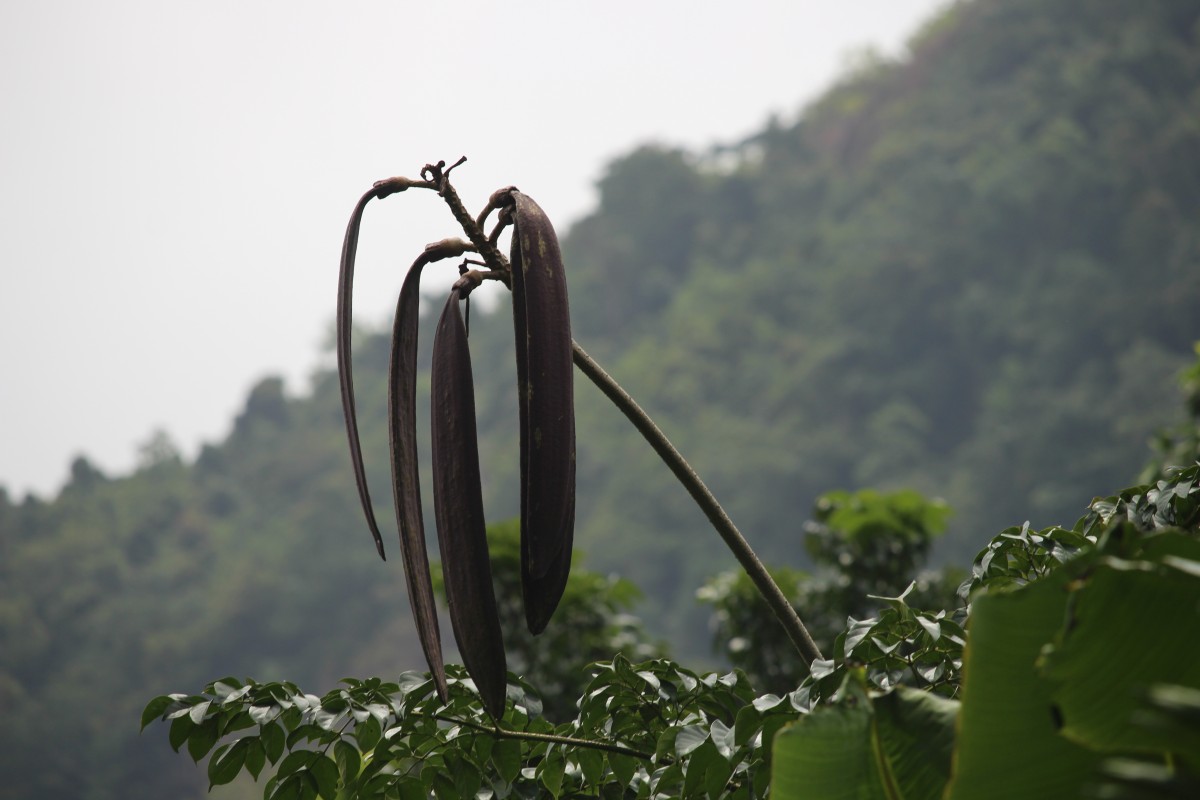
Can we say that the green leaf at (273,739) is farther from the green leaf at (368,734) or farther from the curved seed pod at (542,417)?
the curved seed pod at (542,417)

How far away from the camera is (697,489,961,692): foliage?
352 cm

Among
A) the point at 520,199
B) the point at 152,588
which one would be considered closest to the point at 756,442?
the point at 152,588

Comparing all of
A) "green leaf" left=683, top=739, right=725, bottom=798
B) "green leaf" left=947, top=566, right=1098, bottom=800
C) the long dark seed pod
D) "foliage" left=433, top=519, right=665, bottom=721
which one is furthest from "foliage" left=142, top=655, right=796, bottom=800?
"foliage" left=433, top=519, right=665, bottom=721

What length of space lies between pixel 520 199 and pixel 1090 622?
59 cm

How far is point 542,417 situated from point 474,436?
0.07 m

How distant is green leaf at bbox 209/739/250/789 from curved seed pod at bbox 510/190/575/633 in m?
0.47

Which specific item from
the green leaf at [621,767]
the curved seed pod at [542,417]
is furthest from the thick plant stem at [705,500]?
the green leaf at [621,767]

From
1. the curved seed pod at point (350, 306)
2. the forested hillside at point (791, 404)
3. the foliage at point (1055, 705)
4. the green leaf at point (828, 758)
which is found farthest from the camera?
the forested hillside at point (791, 404)

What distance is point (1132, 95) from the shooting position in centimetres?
3172

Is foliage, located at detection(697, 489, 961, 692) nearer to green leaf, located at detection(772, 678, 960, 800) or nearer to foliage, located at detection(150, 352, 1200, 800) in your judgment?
foliage, located at detection(150, 352, 1200, 800)

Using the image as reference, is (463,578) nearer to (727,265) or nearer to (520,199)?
(520,199)

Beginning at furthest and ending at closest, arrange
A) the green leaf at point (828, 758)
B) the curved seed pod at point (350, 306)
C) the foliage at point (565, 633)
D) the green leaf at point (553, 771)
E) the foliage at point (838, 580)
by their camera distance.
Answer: the foliage at point (565, 633), the foliage at point (838, 580), the green leaf at point (553, 771), the curved seed pod at point (350, 306), the green leaf at point (828, 758)

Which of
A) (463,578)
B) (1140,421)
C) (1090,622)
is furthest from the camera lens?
(1140,421)

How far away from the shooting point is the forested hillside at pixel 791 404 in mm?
26516
